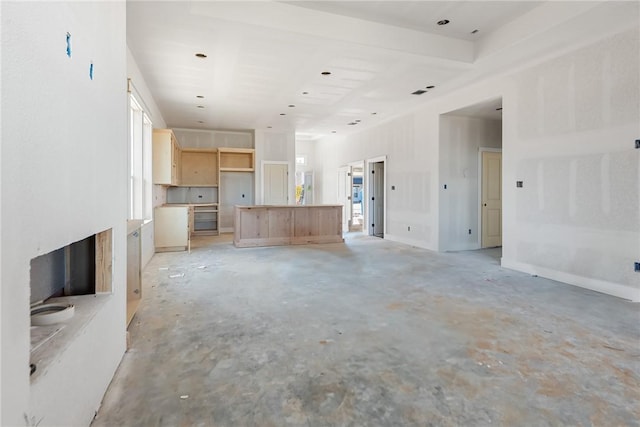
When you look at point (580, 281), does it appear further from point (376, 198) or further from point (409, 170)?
point (376, 198)

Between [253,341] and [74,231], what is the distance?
153 centimetres

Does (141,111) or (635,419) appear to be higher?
(141,111)

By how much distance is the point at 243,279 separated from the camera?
4.41 metres

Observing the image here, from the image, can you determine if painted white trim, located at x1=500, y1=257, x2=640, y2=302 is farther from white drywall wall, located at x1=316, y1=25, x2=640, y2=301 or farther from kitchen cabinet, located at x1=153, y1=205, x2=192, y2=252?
kitchen cabinet, located at x1=153, y1=205, x2=192, y2=252

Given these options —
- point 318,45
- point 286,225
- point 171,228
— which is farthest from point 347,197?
point 318,45

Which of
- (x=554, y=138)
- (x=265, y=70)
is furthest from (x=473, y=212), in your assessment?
(x=265, y=70)

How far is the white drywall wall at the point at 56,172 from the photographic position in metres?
0.97

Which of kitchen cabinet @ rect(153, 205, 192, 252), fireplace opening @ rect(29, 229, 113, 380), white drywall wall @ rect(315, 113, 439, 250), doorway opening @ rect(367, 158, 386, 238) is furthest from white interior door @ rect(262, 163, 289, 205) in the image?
fireplace opening @ rect(29, 229, 113, 380)

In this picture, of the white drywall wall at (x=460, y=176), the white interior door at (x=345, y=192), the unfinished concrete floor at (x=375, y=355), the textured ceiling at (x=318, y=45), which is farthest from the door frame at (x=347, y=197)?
the unfinished concrete floor at (x=375, y=355)

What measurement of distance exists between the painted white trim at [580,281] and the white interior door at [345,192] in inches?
233

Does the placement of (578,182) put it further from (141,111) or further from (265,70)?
(141,111)

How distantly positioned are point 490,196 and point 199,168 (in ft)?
24.5

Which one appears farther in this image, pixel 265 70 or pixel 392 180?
pixel 392 180

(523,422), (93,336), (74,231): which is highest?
(74,231)
